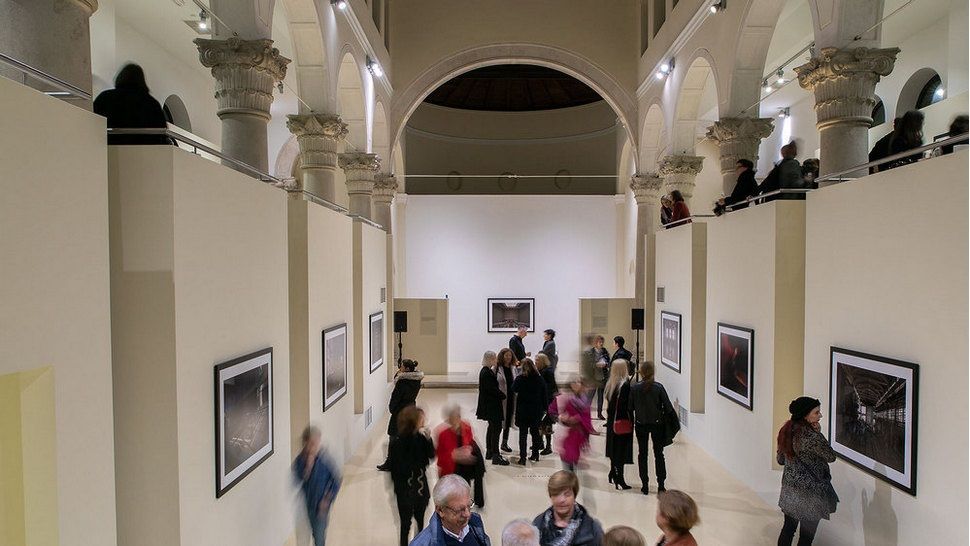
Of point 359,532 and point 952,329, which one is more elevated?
point 952,329

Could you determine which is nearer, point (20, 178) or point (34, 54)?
point (20, 178)

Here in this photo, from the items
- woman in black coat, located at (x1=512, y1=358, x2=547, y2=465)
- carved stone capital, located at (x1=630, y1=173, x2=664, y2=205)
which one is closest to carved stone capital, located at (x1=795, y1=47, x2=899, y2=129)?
woman in black coat, located at (x1=512, y1=358, x2=547, y2=465)

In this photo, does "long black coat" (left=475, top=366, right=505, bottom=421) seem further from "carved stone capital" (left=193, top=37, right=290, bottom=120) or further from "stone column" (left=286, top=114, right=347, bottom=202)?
"carved stone capital" (left=193, top=37, right=290, bottom=120)

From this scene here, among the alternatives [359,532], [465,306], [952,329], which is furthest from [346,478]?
[465,306]

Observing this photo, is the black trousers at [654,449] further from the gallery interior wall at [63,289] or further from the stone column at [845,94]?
the gallery interior wall at [63,289]

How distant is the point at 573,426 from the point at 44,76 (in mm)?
5453

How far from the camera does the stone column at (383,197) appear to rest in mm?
14972

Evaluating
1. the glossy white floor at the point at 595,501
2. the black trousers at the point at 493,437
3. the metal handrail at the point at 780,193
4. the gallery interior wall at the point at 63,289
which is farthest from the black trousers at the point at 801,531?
the gallery interior wall at the point at 63,289

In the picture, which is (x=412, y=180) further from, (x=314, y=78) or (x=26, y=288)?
(x=26, y=288)

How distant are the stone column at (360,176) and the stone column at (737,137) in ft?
22.4

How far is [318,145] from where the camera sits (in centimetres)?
1027

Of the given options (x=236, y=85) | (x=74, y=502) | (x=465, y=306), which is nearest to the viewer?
(x=74, y=502)

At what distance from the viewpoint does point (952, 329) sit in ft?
13.6

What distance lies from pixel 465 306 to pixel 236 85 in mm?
12834
